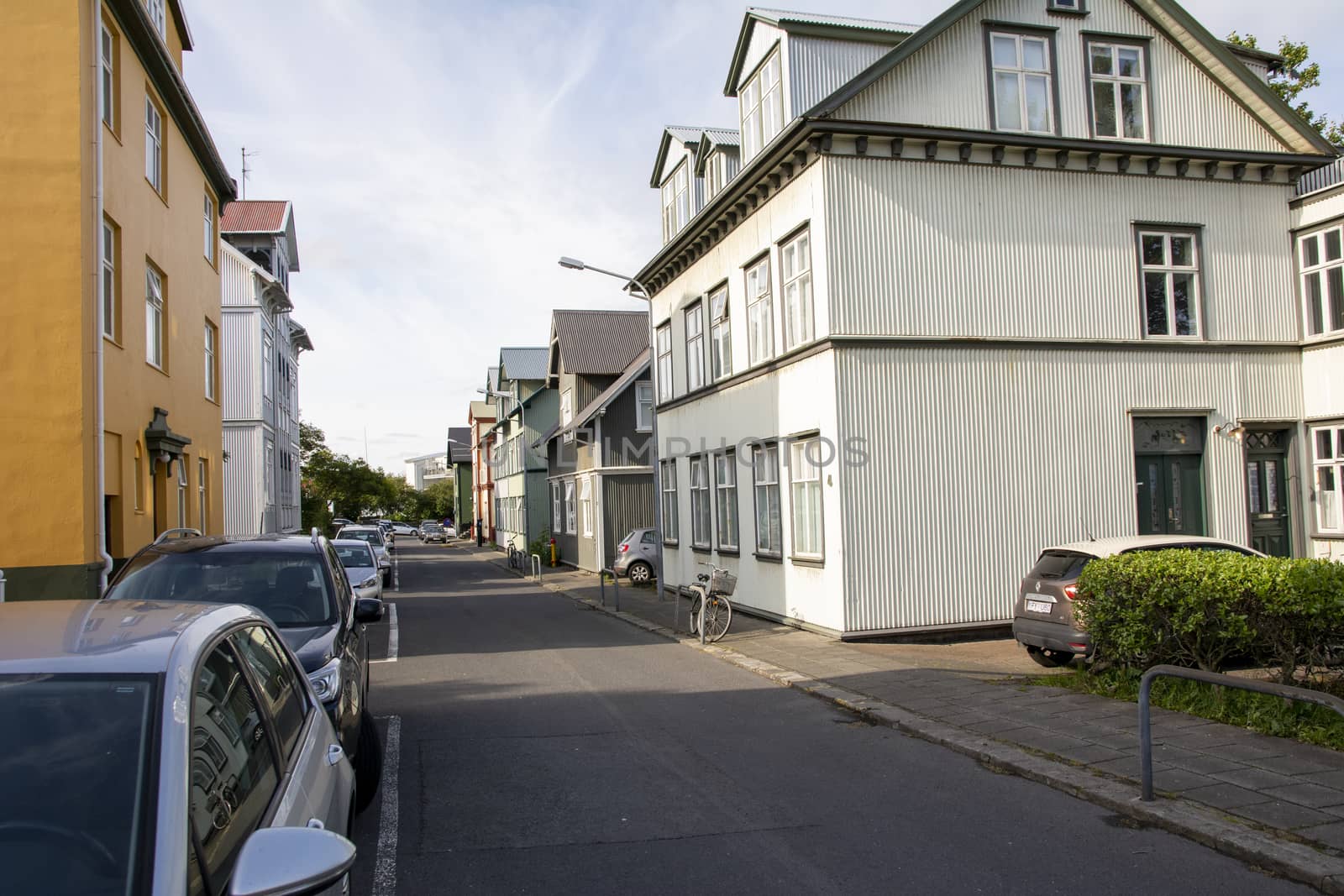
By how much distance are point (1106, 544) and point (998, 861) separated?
22.0 ft

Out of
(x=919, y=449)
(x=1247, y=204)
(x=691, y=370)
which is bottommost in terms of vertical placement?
(x=919, y=449)

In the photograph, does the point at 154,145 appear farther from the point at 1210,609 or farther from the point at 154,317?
the point at 1210,609

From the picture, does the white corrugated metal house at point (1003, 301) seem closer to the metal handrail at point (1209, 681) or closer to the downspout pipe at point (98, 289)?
the metal handrail at point (1209, 681)

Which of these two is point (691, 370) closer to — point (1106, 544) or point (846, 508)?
point (846, 508)

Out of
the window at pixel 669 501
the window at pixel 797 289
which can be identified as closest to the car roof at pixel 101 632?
the window at pixel 797 289

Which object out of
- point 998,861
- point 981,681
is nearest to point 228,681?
point 998,861

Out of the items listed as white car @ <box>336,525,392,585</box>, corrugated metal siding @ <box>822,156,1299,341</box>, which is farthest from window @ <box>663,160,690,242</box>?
white car @ <box>336,525,392,585</box>

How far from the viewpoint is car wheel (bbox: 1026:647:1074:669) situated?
11.8 meters

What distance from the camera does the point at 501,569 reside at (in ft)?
138

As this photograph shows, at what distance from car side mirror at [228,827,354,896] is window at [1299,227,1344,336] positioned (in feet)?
58.6

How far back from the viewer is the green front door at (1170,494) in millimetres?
15820

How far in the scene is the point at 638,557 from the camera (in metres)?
28.8

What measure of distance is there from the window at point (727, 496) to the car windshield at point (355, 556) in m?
7.45

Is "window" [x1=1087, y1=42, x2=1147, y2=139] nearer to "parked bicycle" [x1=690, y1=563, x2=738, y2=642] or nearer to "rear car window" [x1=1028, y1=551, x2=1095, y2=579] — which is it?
"rear car window" [x1=1028, y1=551, x2=1095, y2=579]
